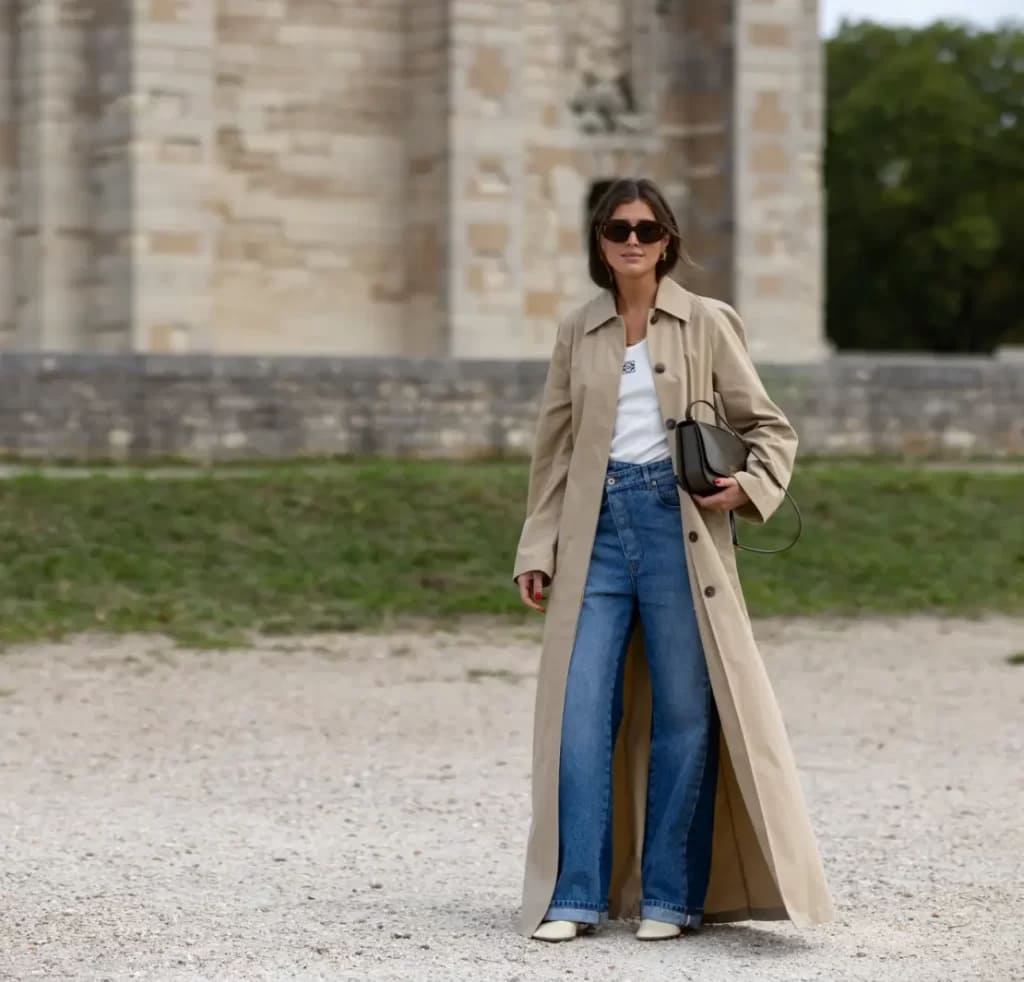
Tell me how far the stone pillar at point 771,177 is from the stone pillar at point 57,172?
7551mm

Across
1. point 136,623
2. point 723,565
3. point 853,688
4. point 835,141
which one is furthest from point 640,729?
point 835,141

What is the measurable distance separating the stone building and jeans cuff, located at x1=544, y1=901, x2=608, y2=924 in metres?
18.0

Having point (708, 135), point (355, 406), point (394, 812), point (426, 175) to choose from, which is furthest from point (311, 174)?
point (394, 812)

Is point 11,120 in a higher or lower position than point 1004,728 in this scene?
higher

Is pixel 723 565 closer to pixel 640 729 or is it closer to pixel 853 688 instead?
pixel 640 729

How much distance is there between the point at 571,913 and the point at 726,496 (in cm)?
117

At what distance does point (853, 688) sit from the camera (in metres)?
12.6

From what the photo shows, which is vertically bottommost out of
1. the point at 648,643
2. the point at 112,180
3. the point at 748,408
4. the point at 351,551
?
the point at 351,551

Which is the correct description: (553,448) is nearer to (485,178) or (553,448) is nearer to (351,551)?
(351,551)

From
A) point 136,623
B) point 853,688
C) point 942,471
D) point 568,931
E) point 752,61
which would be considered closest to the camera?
point 568,931

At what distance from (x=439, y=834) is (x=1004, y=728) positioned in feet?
13.1

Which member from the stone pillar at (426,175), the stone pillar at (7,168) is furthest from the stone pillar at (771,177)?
the stone pillar at (7,168)

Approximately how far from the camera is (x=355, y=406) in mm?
20750

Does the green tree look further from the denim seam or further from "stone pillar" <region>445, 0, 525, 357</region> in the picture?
the denim seam
